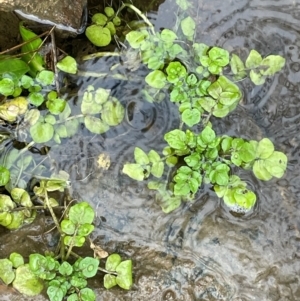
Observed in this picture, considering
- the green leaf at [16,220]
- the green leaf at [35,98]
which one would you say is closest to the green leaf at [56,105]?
the green leaf at [35,98]

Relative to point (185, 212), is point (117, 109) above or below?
above

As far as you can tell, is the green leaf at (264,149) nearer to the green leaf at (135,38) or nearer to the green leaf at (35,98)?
the green leaf at (135,38)

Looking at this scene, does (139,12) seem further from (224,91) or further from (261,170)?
(261,170)

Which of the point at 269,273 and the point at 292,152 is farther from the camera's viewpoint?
the point at 292,152

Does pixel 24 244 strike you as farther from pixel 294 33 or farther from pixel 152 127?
pixel 294 33

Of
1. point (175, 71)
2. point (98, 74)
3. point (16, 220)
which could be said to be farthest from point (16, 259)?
point (175, 71)

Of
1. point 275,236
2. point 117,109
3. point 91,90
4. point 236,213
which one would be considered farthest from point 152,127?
point 275,236

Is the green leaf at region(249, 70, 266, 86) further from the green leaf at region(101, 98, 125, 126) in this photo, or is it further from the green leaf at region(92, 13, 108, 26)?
the green leaf at region(92, 13, 108, 26)
